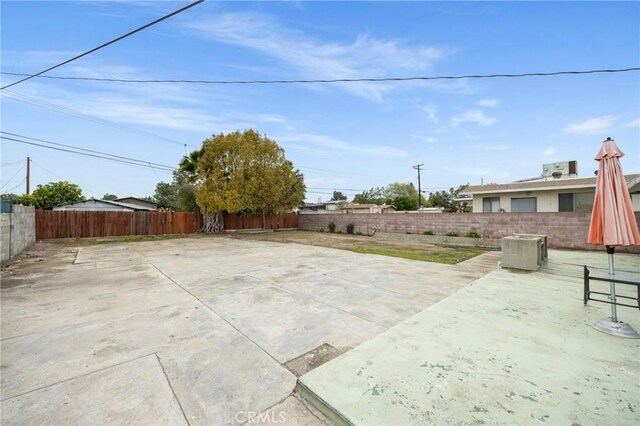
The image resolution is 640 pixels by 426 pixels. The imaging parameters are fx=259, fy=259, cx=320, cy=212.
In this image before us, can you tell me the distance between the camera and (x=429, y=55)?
8531 mm

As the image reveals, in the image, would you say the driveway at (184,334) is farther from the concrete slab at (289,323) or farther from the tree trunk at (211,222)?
the tree trunk at (211,222)

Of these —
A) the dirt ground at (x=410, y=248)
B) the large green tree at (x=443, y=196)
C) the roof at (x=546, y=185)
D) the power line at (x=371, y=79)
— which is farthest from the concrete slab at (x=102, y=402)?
the large green tree at (x=443, y=196)

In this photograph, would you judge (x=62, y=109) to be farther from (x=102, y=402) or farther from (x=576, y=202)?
(x=576, y=202)

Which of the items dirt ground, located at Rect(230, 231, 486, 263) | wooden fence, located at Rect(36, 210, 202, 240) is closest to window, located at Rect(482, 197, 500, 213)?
dirt ground, located at Rect(230, 231, 486, 263)

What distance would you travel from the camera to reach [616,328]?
307cm

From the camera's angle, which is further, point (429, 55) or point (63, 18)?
point (429, 55)

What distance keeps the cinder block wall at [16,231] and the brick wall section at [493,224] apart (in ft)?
52.8

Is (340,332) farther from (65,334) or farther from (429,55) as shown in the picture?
(429,55)

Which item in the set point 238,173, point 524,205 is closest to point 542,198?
point 524,205

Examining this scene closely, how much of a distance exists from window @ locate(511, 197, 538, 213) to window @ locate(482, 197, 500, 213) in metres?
0.77

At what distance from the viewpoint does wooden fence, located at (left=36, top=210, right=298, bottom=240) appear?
1473 centimetres

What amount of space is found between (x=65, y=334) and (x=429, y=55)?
10.9 metres

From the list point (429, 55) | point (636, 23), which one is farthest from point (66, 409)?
point (636, 23)

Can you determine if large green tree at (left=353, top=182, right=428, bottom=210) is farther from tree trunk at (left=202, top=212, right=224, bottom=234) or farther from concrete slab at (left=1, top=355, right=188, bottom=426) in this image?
concrete slab at (left=1, top=355, right=188, bottom=426)
